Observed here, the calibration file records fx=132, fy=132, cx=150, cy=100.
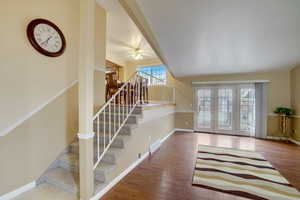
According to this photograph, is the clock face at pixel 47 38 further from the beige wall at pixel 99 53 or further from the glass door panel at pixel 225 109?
the glass door panel at pixel 225 109

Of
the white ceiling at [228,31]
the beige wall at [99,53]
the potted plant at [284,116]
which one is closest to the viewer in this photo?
the white ceiling at [228,31]

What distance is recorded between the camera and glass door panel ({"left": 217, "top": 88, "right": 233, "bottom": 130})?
5.25 m

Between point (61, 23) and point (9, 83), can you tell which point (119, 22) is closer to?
point (61, 23)

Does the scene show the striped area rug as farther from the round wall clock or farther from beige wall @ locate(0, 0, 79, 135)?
the round wall clock

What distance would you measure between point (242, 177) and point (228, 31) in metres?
2.82

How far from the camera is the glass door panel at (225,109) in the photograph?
525 centimetres

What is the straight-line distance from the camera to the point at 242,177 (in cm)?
228

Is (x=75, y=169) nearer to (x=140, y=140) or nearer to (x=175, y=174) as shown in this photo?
(x=140, y=140)

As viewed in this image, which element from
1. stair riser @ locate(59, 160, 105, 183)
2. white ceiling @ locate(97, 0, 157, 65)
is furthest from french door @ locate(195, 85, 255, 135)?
stair riser @ locate(59, 160, 105, 183)

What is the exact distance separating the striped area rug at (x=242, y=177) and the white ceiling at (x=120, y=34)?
4.16 meters

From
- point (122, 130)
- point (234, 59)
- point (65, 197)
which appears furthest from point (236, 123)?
point (65, 197)

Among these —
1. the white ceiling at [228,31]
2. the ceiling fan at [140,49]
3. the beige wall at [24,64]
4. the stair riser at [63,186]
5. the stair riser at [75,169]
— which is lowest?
the stair riser at [63,186]

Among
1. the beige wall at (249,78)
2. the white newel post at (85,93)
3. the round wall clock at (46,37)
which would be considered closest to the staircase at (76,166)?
the white newel post at (85,93)

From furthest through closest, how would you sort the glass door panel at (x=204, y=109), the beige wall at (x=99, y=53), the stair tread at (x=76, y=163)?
the glass door panel at (x=204, y=109) → the beige wall at (x=99, y=53) → the stair tread at (x=76, y=163)
